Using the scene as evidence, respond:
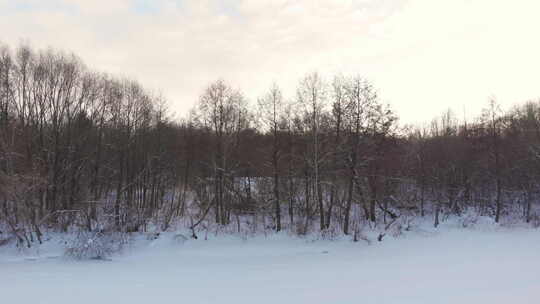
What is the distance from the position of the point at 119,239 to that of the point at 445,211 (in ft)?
92.7

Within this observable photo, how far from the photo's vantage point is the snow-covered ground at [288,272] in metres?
10.5

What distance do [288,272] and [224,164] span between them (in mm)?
13080

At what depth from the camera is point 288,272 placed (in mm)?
13781

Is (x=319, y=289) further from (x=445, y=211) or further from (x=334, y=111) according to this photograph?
(x=445, y=211)

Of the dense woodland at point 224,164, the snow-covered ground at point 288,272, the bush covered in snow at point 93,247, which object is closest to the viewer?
the snow-covered ground at point 288,272

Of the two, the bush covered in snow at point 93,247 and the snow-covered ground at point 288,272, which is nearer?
the snow-covered ground at point 288,272

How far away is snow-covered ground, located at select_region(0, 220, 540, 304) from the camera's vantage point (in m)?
10.5

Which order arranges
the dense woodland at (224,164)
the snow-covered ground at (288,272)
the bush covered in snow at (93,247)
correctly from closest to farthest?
the snow-covered ground at (288,272) → the bush covered in snow at (93,247) → the dense woodland at (224,164)

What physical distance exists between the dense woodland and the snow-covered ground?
2.71 metres

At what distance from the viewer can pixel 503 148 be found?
99.1 feet

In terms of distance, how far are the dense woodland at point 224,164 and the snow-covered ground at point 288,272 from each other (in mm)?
2713

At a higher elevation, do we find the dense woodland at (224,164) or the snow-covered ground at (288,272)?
the dense woodland at (224,164)

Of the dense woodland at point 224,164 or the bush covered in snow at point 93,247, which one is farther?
the dense woodland at point 224,164

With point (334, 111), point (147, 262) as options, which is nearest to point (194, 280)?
point (147, 262)
